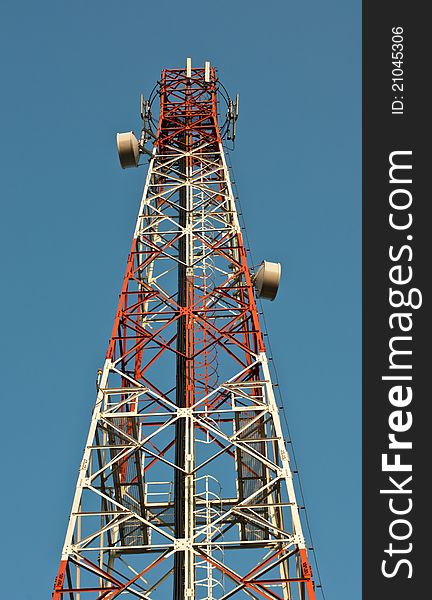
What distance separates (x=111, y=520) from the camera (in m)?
26.4

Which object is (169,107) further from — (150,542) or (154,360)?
(150,542)

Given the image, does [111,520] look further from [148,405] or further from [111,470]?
[148,405]

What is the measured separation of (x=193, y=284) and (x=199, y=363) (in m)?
3.42

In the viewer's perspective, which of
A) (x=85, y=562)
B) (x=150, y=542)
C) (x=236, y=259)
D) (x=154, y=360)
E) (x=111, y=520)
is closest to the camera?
(x=85, y=562)

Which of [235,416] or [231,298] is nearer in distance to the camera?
[235,416]

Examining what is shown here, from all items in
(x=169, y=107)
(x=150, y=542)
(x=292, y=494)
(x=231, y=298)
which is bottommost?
(x=150, y=542)

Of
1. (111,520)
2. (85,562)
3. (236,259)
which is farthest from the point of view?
(236,259)

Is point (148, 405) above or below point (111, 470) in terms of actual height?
above

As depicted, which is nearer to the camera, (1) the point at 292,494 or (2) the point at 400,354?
(1) the point at 292,494

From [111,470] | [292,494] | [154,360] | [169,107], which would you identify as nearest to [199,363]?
[154,360]

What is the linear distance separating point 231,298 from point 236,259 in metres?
2.36

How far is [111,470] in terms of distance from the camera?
87.9 ft

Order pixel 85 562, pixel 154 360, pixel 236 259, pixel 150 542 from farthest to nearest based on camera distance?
pixel 236 259, pixel 154 360, pixel 150 542, pixel 85 562

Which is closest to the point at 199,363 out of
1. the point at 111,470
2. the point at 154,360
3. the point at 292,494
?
the point at 154,360
